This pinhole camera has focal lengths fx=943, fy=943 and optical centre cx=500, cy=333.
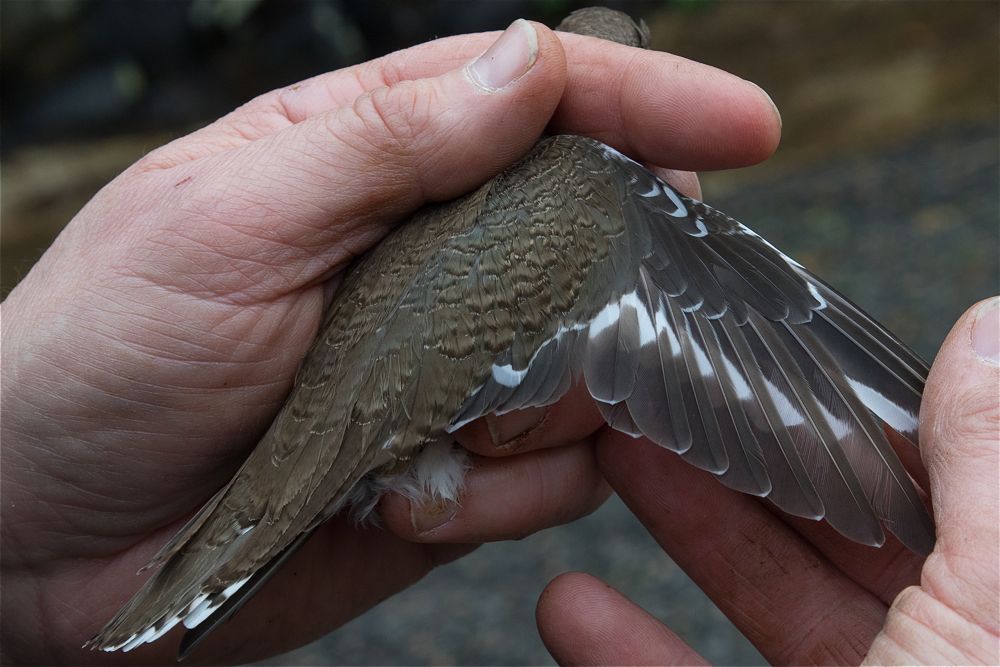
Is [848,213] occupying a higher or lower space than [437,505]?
lower

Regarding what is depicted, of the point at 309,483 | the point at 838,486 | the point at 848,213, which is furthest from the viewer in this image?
the point at 848,213

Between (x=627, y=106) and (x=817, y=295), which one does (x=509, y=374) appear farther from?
(x=627, y=106)

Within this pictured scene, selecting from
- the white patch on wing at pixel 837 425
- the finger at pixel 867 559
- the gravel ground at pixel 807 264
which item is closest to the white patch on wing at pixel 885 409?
the white patch on wing at pixel 837 425

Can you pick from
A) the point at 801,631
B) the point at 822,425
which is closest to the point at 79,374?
the point at 822,425

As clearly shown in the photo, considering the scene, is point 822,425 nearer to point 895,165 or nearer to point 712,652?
point 712,652

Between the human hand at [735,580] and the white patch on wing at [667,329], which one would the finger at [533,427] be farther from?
the white patch on wing at [667,329]

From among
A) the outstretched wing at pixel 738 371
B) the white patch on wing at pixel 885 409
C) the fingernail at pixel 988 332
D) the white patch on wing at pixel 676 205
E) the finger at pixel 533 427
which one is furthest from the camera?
the finger at pixel 533 427

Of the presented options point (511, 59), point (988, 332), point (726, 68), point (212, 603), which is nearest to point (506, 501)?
point (212, 603)

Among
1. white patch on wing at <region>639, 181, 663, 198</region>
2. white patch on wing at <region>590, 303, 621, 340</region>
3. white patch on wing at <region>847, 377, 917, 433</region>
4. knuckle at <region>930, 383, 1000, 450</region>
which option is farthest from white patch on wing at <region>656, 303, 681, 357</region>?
knuckle at <region>930, 383, 1000, 450</region>
